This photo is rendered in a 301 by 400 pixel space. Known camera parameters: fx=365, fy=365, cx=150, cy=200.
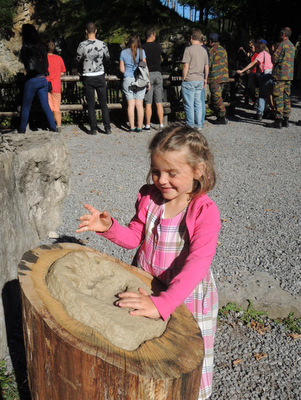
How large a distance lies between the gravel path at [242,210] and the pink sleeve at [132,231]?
1069 millimetres

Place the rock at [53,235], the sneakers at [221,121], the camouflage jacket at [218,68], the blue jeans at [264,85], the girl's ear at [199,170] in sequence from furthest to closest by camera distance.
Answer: the sneakers at [221,121], the blue jeans at [264,85], the camouflage jacket at [218,68], the rock at [53,235], the girl's ear at [199,170]

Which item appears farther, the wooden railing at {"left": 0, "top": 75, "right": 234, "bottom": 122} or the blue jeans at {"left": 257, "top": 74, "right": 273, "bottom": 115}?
the blue jeans at {"left": 257, "top": 74, "right": 273, "bottom": 115}

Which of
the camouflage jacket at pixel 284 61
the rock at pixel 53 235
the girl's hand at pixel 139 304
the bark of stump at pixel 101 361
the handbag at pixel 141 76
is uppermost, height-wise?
the camouflage jacket at pixel 284 61

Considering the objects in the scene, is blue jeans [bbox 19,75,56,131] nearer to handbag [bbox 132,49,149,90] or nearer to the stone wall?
handbag [bbox 132,49,149,90]

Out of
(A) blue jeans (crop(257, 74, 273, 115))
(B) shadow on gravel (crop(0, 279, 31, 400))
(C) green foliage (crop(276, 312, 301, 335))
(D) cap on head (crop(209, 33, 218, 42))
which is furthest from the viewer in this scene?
(A) blue jeans (crop(257, 74, 273, 115))

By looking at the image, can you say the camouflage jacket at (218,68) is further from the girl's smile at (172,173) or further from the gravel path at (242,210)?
the girl's smile at (172,173)

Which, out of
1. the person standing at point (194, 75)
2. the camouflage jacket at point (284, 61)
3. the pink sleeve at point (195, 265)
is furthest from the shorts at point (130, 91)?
the pink sleeve at point (195, 265)

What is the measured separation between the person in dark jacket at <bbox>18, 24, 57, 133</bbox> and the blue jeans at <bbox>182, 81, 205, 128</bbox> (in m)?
2.84

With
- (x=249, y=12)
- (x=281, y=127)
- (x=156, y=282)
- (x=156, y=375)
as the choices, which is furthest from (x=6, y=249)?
(x=249, y=12)

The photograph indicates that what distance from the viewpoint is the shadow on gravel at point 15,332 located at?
2.20 m

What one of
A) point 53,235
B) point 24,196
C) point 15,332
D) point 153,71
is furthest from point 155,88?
point 15,332

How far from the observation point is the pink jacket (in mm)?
1519

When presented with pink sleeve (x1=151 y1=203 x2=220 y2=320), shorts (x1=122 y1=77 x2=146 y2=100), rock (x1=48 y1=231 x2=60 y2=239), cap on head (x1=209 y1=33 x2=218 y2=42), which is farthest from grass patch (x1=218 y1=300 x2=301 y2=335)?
cap on head (x1=209 y1=33 x2=218 y2=42)

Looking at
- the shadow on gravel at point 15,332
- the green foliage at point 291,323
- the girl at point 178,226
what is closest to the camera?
the girl at point 178,226
